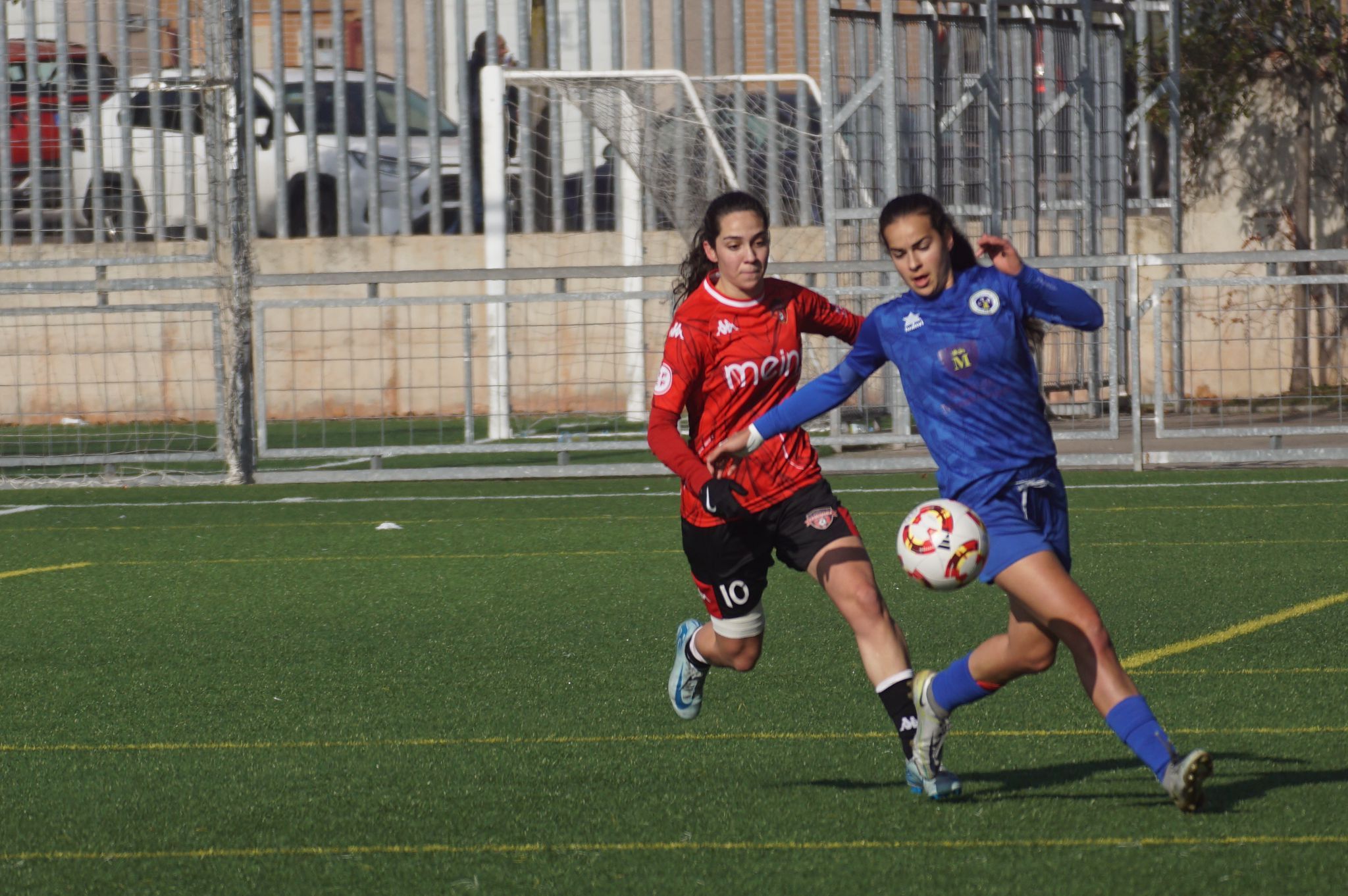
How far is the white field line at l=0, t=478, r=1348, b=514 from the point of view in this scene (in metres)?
12.8

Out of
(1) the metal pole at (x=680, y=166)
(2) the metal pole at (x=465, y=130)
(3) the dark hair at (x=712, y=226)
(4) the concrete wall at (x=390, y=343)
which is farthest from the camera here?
(2) the metal pole at (x=465, y=130)

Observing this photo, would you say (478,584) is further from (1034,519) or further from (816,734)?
(1034,519)

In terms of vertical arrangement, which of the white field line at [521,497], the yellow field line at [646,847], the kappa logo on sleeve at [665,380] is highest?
the kappa logo on sleeve at [665,380]

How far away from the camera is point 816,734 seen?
5.85 m

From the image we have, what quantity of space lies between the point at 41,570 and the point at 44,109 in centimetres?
723

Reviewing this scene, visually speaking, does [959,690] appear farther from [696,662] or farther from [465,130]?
[465,130]

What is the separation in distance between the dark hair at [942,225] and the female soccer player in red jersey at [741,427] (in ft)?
1.99

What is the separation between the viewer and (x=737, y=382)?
18.5ft

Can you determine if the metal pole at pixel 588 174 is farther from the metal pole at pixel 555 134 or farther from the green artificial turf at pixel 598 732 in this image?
the green artificial turf at pixel 598 732

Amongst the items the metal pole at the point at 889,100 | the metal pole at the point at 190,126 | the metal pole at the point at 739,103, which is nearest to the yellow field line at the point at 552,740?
the metal pole at the point at 190,126

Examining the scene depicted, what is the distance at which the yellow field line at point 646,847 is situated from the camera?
4.46 meters

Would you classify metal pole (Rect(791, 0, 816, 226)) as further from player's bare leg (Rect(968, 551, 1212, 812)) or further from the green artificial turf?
player's bare leg (Rect(968, 551, 1212, 812))

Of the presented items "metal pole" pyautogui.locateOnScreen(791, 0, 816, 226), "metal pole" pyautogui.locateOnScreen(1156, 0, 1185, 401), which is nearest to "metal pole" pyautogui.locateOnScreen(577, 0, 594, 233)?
"metal pole" pyautogui.locateOnScreen(791, 0, 816, 226)

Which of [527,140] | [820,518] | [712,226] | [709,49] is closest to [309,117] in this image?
[527,140]
